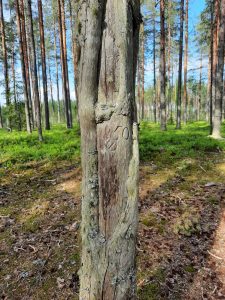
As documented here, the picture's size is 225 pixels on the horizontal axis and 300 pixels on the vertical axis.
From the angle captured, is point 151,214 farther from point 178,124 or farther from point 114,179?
point 178,124

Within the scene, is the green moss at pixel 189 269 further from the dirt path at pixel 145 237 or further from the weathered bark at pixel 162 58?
the weathered bark at pixel 162 58

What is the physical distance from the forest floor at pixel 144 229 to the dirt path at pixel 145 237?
1cm

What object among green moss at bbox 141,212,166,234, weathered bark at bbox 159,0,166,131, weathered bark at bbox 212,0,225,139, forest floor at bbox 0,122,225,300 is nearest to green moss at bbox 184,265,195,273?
forest floor at bbox 0,122,225,300

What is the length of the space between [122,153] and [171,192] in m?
4.20

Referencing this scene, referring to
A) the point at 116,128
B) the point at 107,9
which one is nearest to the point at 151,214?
the point at 116,128

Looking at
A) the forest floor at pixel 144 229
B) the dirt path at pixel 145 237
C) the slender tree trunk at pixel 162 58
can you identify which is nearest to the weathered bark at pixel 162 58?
the slender tree trunk at pixel 162 58

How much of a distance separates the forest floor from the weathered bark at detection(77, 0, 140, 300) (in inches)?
63.1

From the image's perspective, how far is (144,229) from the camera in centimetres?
424

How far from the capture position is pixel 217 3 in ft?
47.9

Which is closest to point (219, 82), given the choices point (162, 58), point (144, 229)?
point (162, 58)

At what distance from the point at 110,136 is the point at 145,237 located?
9.36ft

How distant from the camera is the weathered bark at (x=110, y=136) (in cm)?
164

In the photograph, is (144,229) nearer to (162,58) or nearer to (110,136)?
(110,136)

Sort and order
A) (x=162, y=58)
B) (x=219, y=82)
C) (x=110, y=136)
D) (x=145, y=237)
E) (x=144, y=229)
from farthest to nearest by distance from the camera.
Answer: (x=162, y=58) → (x=219, y=82) → (x=144, y=229) → (x=145, y=237) → (x=110, y=136)
